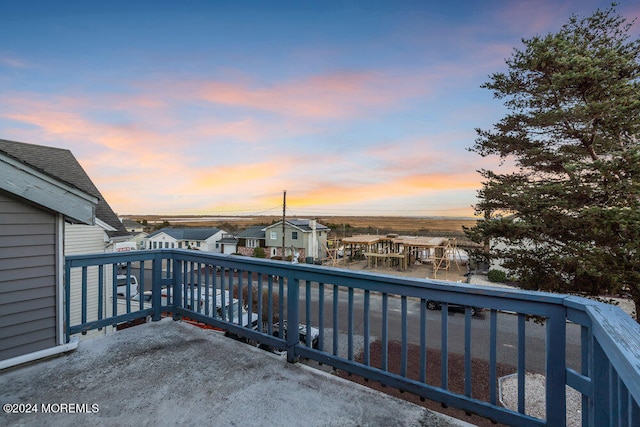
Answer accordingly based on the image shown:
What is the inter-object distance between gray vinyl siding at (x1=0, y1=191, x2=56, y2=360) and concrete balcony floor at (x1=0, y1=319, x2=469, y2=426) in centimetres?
28

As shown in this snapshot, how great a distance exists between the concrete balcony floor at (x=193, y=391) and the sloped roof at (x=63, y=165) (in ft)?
22.9

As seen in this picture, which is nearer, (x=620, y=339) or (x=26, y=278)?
(x=620, y=339)

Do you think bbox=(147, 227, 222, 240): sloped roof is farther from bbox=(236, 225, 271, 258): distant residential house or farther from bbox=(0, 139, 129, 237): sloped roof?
bbox=(0, 139, 129, 237): sloped roof

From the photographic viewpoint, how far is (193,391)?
197 centimetres

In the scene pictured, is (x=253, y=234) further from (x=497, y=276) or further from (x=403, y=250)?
(x=497, y=276)

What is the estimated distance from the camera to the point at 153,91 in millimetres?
8219

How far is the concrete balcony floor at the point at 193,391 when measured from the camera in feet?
5.56

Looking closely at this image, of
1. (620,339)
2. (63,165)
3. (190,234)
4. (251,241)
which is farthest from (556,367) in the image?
(190,234)

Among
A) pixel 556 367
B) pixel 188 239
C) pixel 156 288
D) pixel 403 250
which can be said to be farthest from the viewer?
pixel 188 239

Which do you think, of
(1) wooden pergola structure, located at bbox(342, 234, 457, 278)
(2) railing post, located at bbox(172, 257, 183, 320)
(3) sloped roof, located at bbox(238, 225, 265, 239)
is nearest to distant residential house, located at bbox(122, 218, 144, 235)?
(3) sloped roof, located at bbox(238, 225, 265, 239)

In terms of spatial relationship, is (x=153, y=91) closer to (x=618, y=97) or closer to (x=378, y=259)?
(x=618, y=97)

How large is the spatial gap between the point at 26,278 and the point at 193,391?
5.75ft

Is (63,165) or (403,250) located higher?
(63,165)

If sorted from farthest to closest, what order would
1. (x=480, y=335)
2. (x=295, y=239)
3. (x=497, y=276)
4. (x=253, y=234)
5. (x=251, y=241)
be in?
(x=253, y=234) → (x=251, y=241) → (x=295, y=239) → (x=497, y=276) → (x=480, y=335)
